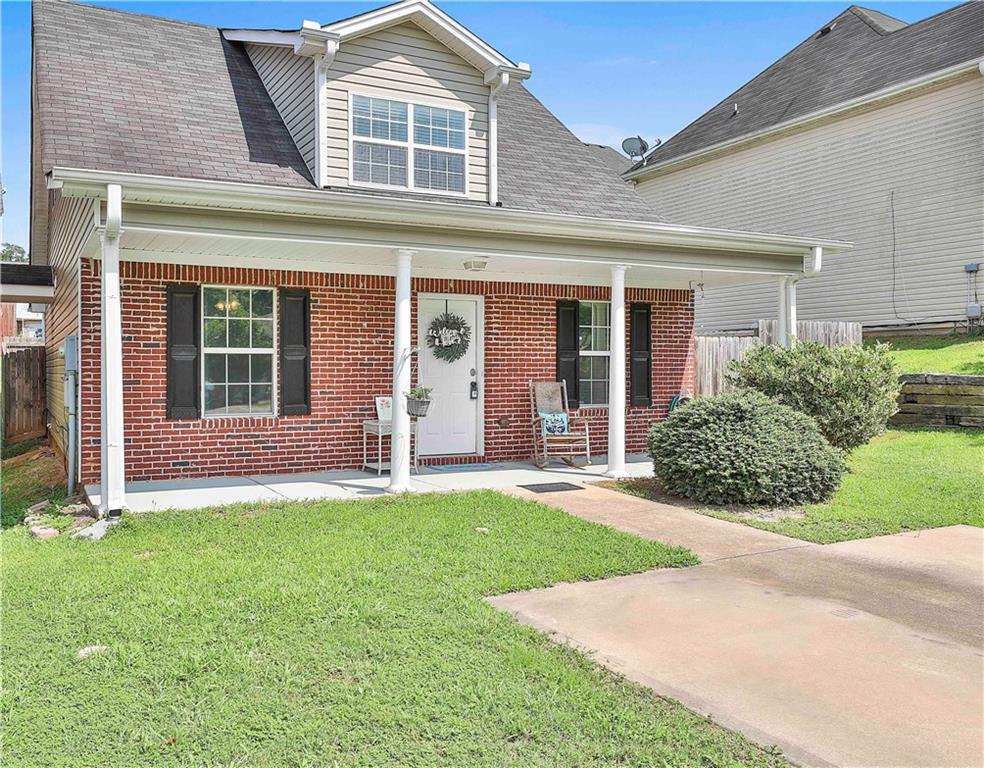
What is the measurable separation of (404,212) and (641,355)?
5187 mm

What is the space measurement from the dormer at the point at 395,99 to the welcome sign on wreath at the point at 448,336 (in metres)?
1.63

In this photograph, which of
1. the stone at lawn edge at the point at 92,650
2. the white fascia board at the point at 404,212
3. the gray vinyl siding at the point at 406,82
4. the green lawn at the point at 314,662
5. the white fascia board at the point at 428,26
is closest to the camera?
the green lawn at the point at 314,662

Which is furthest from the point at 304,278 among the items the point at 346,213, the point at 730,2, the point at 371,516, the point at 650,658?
the point at 730,2

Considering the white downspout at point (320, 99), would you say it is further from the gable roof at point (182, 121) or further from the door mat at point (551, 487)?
the door mat at point (551, 487)

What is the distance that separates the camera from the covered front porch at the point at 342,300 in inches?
271

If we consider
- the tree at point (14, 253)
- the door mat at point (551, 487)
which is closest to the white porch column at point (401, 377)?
the door mat at point (551, 487)

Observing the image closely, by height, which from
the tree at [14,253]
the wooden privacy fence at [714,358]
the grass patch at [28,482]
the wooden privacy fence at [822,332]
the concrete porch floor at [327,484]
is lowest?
the grass patch at [28,482]

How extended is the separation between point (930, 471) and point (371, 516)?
6.62 meters

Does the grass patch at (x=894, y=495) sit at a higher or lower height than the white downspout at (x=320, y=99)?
lower

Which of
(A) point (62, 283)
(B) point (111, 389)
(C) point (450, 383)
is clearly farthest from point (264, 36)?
(B) point (111, 389)

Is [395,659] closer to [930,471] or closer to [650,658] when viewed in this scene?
[650,658]

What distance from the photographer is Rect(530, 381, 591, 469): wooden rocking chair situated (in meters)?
10.0

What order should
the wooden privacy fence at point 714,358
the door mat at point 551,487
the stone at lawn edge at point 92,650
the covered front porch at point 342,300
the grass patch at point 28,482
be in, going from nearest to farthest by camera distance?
the stone at lawn edge at point 92,650 → the covered front porch at point 342,300 → the grass patch at point 28,482 → the door mat at point 551,487 → the wooden privacy fence at point 714,358

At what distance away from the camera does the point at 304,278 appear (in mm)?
9320
